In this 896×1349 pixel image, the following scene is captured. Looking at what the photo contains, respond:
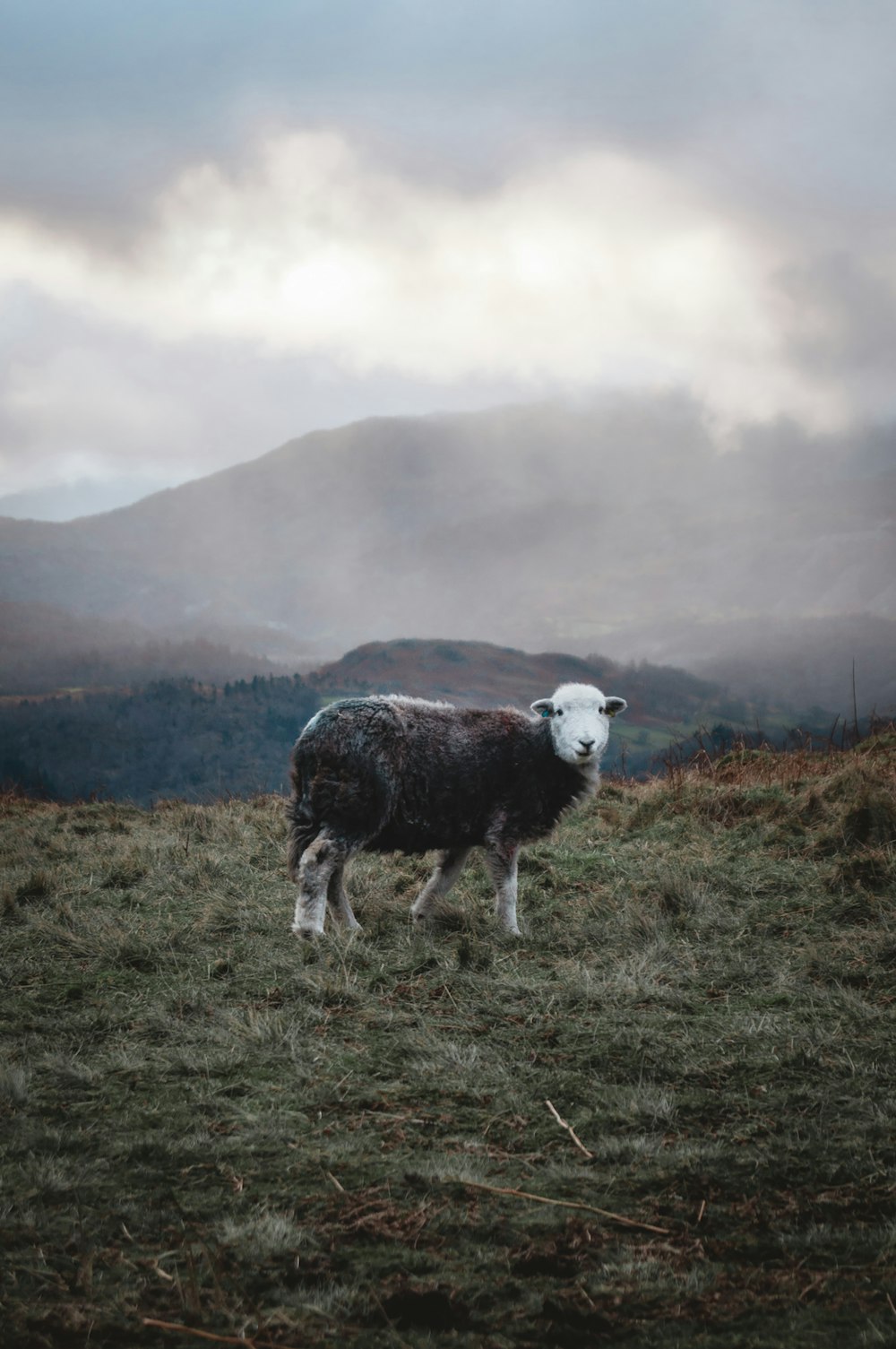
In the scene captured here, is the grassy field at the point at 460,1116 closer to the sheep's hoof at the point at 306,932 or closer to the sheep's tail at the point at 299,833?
the sheep's hoof at the point at 306,932

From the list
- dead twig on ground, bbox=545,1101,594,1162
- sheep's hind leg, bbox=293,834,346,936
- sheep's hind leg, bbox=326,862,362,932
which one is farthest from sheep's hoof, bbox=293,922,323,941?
dead twig on ground, bbox=545,1101,594,1162

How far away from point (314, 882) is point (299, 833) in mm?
566

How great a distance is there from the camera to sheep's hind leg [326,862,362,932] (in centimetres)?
855

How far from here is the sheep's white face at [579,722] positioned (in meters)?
8.88

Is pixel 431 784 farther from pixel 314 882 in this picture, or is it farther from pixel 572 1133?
pixel 572 1133

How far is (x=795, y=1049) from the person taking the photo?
552 cm

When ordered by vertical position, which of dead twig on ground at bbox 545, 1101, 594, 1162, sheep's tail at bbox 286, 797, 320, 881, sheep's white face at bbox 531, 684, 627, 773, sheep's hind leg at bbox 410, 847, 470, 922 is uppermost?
sheep's white face at bbox 531, 684, 627, 773

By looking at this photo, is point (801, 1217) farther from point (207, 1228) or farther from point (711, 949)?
point (711, 949)

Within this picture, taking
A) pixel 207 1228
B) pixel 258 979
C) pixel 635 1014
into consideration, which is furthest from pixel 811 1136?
pixel 258 979

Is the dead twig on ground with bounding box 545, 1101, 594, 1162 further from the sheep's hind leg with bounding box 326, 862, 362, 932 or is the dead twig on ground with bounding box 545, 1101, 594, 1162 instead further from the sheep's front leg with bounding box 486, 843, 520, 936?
the sheep's hind leg with bounding box 326, 862, 362, 932

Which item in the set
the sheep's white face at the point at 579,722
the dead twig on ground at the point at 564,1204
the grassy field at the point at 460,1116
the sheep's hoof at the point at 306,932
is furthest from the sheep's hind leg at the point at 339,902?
the dead twig on ground at the point at 564,1204

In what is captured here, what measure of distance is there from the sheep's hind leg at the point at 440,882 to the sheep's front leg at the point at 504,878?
0.36 metres

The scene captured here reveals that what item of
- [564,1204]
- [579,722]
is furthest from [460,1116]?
[579,722]

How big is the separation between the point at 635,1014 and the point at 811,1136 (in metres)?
1.67
